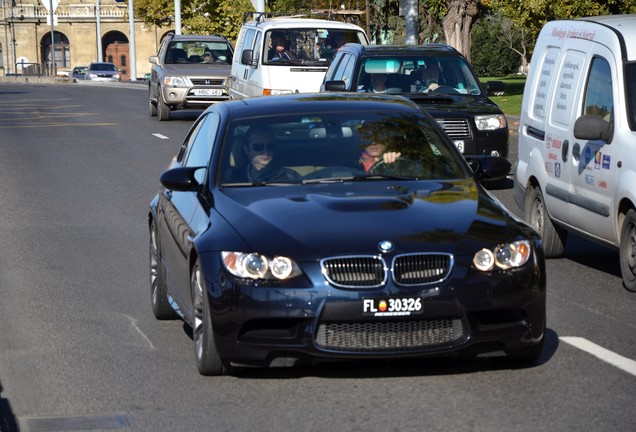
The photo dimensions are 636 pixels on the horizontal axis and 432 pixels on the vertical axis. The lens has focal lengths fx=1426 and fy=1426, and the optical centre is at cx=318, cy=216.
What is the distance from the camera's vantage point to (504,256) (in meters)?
7.16

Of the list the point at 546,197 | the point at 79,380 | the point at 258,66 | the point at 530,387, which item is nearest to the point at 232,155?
the point at 79,380

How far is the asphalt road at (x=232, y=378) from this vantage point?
6516mm

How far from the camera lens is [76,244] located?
1282cm

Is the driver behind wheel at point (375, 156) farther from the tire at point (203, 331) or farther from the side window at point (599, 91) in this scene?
the side window at point (599, 91)

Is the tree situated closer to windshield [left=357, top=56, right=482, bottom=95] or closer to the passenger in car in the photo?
windshield [left=357, top=56, right=482, bottom=95]

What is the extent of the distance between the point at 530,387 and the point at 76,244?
6.64 metres

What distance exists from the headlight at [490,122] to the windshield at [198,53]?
16.8 m

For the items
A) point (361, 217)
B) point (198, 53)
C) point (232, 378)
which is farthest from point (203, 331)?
point (198, 53)

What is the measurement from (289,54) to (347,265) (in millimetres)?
18554

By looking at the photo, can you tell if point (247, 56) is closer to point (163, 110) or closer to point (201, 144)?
point (163, 110)

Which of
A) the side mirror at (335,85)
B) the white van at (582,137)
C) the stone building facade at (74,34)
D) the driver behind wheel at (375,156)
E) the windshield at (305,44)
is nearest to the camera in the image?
the driver behind wheel at (375,156)

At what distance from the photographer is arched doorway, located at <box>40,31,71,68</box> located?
126562 mm

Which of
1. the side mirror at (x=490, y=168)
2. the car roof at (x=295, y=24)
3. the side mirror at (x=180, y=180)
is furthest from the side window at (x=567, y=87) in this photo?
the car roof at (x=295, y=24)

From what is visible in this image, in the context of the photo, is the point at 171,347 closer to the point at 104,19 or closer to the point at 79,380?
the point at 79,380
